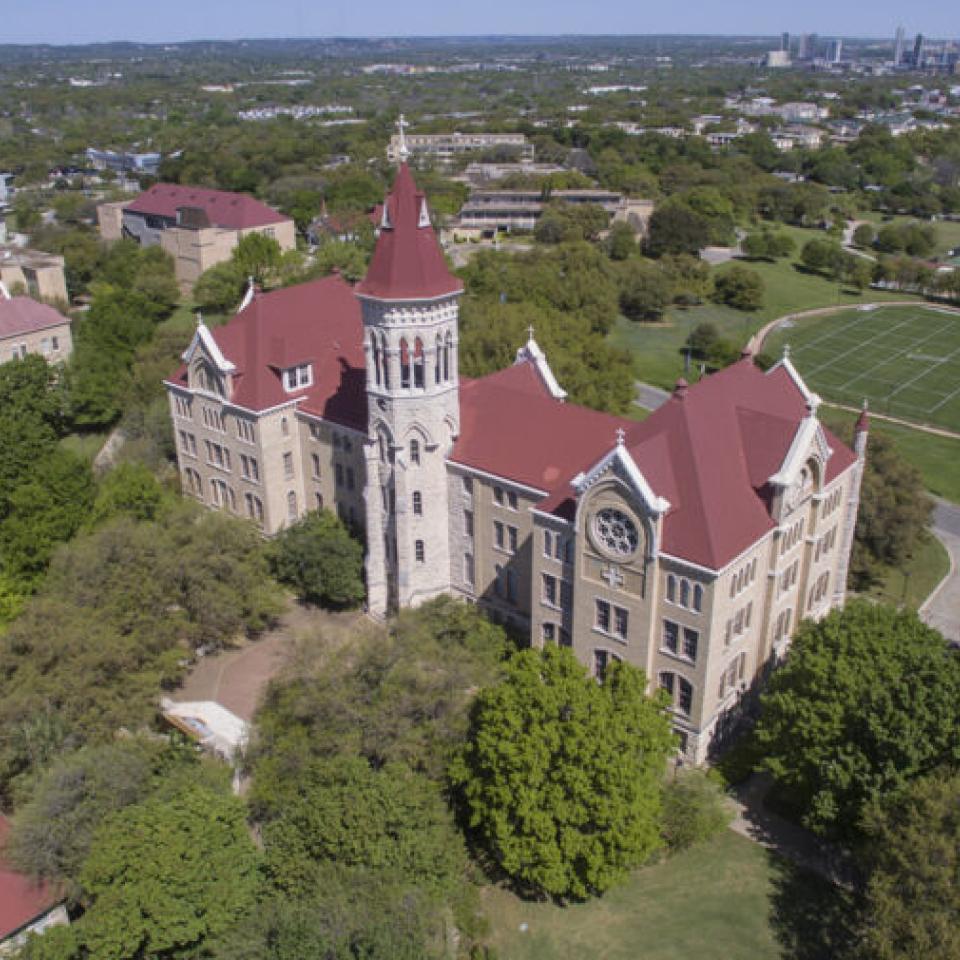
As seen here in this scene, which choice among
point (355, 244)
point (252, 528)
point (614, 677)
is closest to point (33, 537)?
point (252, 528)

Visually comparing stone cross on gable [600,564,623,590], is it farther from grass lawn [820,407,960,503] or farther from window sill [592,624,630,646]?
grass lawn [820,407,960,503]

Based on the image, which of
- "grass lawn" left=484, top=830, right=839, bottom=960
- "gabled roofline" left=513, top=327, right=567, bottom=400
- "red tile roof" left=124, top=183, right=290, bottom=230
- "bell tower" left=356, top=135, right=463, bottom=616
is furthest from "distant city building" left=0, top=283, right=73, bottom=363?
"grass lawn" left=484, top=830, right=839, bottom=960

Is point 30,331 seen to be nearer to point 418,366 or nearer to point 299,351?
point 299,351

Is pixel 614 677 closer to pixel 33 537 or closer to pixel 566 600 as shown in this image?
pixel 566 600

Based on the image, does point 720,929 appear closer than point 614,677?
Yes

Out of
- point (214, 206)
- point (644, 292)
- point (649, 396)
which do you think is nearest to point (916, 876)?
point (649, 396)

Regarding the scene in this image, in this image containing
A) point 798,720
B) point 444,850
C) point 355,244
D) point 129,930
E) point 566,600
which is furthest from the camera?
point 355,244

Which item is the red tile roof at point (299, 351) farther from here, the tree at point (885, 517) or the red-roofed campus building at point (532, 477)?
the tree at point (885, 517)
